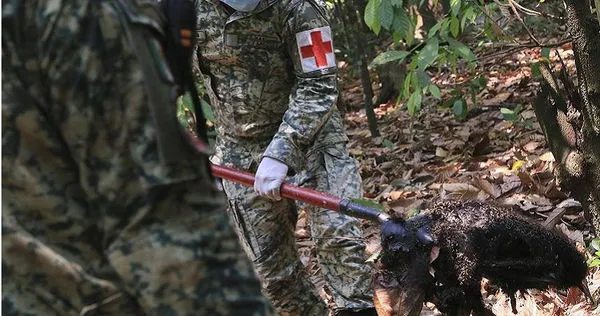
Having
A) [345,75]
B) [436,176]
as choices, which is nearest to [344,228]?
[436,176]

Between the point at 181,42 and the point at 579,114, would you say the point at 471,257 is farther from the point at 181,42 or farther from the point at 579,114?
the point at 181,42

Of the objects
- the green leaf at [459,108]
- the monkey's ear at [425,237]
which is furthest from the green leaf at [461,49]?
the green leaf at [459,108]

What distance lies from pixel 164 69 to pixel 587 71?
2677 mm

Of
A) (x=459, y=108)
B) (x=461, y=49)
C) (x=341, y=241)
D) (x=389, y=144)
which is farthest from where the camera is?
(x=389, y=144)

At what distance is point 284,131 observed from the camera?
3.41 meters

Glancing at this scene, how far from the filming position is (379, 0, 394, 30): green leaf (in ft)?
12.8

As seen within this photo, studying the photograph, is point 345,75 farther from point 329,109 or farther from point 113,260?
point 113,260

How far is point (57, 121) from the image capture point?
4.95 feet

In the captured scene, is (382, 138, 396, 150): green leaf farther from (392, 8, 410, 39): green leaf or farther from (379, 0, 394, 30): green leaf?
(379, 0, 394, 30): green leaf

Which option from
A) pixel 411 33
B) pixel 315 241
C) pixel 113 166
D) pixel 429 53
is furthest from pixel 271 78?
pixel 113 166

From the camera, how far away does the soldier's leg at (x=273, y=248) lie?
3742 mm

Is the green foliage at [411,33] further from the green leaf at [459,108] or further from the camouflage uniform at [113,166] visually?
the camouflage uniform at [113,166]

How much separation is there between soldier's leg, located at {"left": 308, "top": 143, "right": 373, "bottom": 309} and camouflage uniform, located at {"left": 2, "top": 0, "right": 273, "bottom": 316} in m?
2.01

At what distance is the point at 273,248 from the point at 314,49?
94cm
